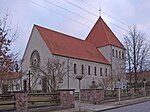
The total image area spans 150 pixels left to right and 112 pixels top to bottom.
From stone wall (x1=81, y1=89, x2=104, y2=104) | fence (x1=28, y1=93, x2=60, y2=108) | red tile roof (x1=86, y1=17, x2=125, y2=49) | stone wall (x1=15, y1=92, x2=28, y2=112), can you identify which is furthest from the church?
stone wall (x1=15, y1=92, x2=28, y2=112)

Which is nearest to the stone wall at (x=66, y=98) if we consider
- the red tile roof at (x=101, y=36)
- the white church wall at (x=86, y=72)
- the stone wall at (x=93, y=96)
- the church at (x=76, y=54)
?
the stone wall at (x=93, y=96)

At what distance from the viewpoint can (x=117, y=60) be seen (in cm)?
6988

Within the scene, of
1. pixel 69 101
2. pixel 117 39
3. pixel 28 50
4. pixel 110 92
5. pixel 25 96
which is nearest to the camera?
pixel 25 96

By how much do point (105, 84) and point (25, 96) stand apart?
2795cm

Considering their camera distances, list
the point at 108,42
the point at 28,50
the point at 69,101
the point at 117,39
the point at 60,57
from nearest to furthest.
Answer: the point at 69,101 → the point at 60,57 → the point at 28,50 → the point at 108,42 → the point at 117,39

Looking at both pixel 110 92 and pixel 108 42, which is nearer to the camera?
pixel 110 92

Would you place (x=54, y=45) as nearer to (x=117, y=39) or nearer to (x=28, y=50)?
(x=28, y=50)

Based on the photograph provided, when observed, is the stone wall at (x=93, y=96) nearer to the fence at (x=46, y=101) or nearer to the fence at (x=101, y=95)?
the fence at (x=101, y=95)

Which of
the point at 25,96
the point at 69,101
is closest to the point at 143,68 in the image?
the point at 69,101

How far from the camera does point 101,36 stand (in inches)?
2781

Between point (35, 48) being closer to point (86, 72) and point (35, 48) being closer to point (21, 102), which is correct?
point (86, 72)

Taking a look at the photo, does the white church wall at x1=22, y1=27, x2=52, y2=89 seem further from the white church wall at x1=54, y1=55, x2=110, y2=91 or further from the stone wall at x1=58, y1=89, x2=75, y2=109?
the stone wall at x1=58, y1=89, x2=75, y2=109

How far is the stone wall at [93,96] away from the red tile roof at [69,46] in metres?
22.6

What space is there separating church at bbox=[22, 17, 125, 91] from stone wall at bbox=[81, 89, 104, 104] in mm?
18520
